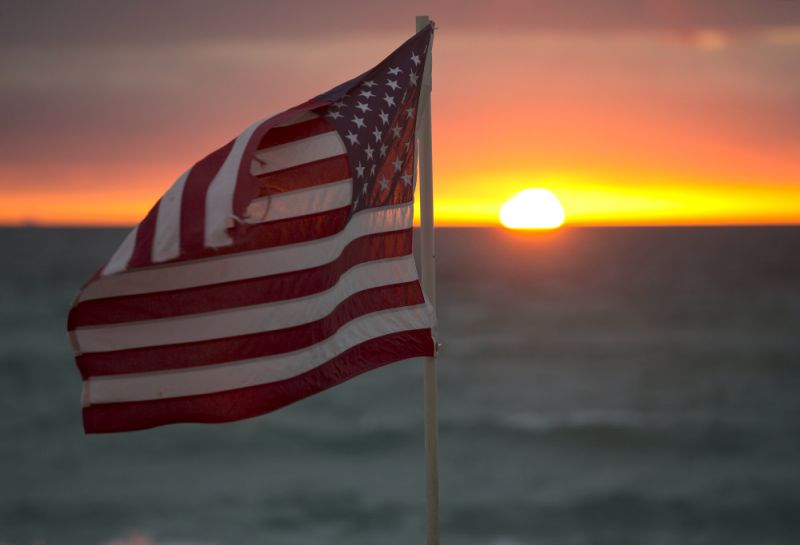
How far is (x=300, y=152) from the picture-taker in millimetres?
5035

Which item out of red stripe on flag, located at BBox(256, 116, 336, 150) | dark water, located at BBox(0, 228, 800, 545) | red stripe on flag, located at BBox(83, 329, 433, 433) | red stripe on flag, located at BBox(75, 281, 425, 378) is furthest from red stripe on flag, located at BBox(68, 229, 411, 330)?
dark water, located at BBox(0, 228, 800, 545)

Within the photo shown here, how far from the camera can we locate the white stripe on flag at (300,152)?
197 inches

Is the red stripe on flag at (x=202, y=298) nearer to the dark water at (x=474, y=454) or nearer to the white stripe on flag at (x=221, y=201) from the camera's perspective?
the white stripe on flag at (x=221, y=201)

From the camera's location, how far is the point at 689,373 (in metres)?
35.0

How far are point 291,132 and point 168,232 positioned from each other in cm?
99

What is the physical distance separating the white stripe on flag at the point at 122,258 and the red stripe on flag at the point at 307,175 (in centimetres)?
72

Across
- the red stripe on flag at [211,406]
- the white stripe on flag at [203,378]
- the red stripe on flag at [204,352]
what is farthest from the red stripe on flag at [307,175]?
the red stripe on flag at [211,406]

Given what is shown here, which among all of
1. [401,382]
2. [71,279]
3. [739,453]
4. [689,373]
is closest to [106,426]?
[739,453]

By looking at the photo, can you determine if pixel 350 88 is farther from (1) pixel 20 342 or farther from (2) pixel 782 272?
(2) pixel 782 272

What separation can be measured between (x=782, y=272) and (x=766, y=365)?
39272mm

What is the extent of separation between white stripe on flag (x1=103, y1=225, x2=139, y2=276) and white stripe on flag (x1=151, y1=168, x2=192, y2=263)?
12 centimetres

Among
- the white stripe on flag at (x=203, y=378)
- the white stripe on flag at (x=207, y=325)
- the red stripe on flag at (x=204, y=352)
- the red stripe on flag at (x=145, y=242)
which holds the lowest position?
the white stripe on flag at (x=203, y=378)

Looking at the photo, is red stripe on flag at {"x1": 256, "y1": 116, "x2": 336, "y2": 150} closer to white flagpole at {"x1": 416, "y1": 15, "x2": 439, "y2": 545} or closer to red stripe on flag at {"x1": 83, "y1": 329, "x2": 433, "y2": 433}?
white flagpole at {"x1": 416, "y1": 15, "x2": 439, "y2": 545}

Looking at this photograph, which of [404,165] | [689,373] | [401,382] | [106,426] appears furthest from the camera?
[689,373]
